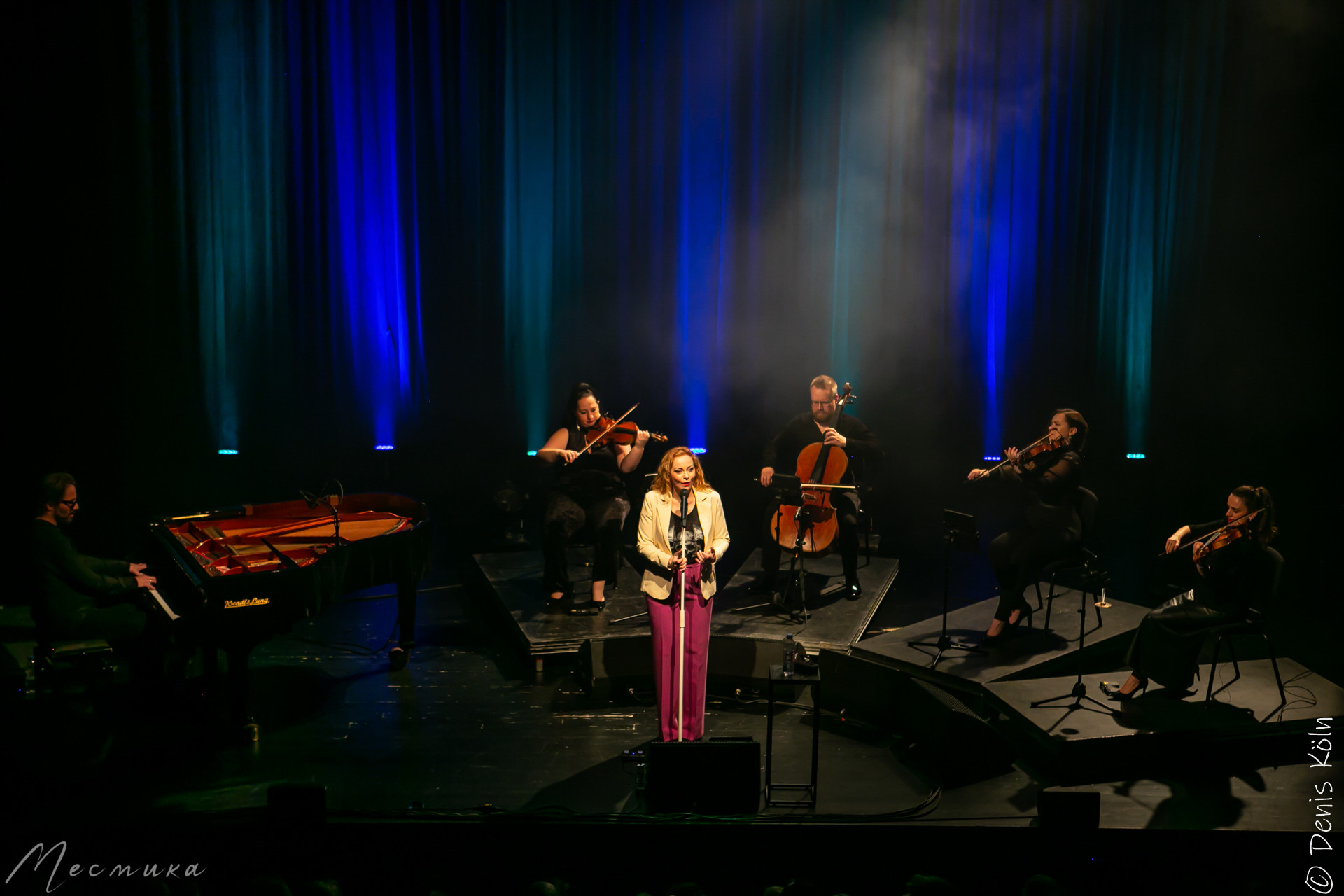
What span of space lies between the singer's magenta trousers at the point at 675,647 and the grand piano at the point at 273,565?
154 centimetres

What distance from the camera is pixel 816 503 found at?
219 inches

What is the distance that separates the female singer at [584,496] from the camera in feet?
18.6

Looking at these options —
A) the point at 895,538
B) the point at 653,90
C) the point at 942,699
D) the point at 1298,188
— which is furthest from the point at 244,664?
the point at 1298,188

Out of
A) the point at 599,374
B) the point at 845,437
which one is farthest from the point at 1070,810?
the point at 599,374

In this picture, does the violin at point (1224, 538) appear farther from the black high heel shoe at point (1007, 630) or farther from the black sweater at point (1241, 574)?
the black high heel shoe at point (1007, 630)

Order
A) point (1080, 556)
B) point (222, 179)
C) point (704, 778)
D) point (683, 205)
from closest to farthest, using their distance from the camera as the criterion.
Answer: point (704, 778), point (1080, 556), point (222, 179), point (683, 205)

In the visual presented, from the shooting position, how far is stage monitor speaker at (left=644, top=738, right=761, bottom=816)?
3.45 m

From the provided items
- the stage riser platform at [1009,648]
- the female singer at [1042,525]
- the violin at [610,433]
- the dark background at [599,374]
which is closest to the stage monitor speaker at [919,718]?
the stage riser platform at [1009,648]

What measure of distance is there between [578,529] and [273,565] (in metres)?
1.92

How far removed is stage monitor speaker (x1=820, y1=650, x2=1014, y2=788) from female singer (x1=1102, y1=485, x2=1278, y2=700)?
846mm

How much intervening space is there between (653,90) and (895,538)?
15.0 feet

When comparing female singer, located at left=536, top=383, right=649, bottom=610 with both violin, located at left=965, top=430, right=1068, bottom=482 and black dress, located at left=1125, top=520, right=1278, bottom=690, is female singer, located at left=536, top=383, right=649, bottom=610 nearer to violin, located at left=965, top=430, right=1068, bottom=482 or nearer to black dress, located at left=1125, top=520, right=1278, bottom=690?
violin, located at left=965, top=430, right=1068, bottom=482

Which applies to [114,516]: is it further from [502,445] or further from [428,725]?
[428,725]

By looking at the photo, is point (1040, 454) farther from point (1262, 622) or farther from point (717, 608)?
point (717, 608)
